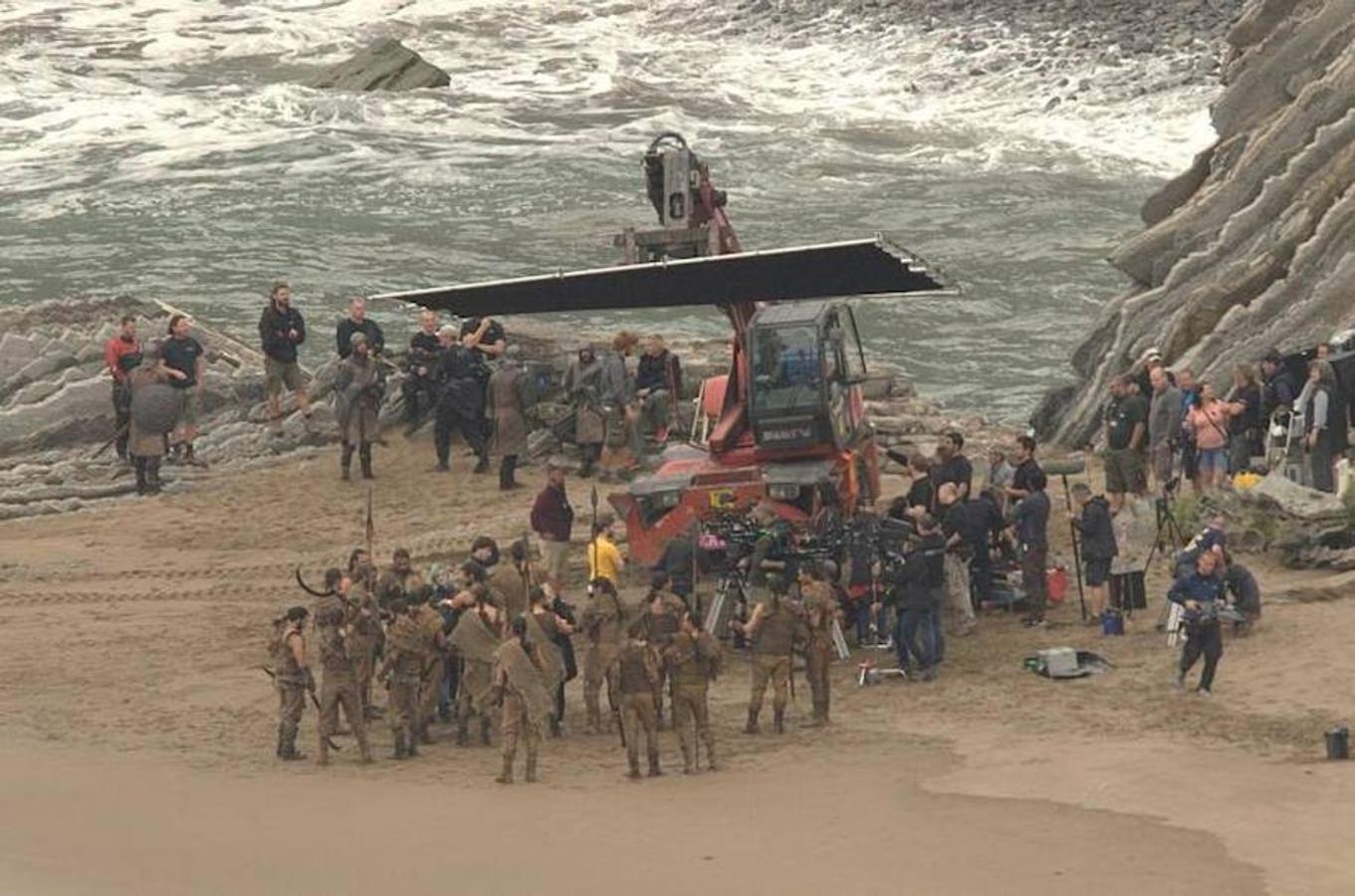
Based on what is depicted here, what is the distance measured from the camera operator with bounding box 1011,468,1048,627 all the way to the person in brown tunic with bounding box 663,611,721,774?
161 inches

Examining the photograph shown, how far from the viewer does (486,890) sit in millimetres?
19141

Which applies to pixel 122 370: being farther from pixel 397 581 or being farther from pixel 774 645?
pixel 774 645

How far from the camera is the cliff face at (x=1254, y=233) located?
3175 centimetres

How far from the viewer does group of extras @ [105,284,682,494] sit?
31.9m

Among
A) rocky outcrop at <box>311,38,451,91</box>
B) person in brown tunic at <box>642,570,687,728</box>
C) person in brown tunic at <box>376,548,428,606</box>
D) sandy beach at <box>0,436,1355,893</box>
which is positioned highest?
rocky outcrop at <box>311,38,451,91</box>

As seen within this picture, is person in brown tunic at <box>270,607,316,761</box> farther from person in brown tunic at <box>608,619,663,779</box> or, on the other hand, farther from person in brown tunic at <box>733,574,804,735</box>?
person in brown tunic at <box>733,574,804,735</box>

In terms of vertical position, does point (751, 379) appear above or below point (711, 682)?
above

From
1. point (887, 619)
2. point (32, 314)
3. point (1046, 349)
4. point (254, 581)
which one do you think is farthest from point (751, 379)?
point (1046, 349)

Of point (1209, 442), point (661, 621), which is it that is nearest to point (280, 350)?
point (1209, 442)

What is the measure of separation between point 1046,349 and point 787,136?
1670 centimetres

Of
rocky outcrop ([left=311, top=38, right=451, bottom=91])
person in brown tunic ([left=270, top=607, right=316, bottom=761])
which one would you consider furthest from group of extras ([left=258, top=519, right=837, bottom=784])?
rocky outcrop ([left=311, top=38, right=451, bottom=91])

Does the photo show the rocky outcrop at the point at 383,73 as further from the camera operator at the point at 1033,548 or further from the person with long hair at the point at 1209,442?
the camera operator at the point at 1033,548

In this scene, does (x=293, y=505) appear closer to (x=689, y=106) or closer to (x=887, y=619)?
(x=887, y=619)

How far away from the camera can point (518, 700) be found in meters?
21.5
